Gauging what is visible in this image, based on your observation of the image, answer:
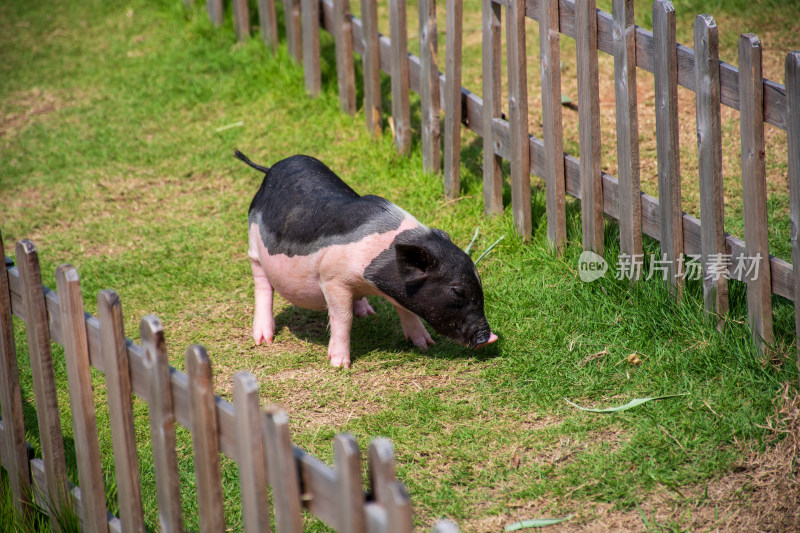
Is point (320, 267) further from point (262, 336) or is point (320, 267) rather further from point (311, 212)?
point (262, 336)

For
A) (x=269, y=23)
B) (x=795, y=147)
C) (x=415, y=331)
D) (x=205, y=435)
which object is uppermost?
(x=795, y=147)

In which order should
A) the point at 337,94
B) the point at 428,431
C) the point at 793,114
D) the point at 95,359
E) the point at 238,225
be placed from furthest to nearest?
the point at 337,94
the point at 238,225
the point at 428,431
the point at 793,114
the point at 95,359

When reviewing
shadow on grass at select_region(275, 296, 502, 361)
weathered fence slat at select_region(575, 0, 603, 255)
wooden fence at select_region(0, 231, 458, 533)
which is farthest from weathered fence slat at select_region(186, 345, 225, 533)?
weathered fence slat at select_region(575, 0, 603, 255)

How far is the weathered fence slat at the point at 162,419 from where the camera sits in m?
2.45

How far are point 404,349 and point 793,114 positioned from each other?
7.52 ft

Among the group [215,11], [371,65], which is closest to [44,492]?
[371,65]

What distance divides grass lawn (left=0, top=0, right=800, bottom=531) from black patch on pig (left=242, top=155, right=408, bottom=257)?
0.69 m

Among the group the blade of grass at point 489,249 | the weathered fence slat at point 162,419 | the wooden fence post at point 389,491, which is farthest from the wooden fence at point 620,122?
the weathered fence slat at point 162,419

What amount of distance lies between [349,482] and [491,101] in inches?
151

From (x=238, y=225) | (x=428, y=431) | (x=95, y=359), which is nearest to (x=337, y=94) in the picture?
(x=238, y=225)

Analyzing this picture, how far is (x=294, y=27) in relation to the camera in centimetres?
732

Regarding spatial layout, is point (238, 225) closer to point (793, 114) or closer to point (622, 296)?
point (622, 296)

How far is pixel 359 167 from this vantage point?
6.52m

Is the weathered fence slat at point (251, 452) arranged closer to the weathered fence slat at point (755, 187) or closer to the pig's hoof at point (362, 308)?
the weathered fence slat at point (755, 187)
